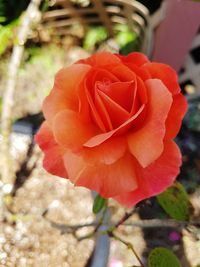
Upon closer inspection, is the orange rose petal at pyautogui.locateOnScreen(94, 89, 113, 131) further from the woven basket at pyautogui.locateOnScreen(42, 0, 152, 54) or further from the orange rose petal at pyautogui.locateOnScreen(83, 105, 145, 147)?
the woven basket at pyautogui.locateOnScreen(42, 0, 152, 54)

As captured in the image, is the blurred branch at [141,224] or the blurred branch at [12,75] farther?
the blurred branch at [12,75]

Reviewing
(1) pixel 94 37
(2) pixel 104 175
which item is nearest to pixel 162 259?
(2) pixel 104 175

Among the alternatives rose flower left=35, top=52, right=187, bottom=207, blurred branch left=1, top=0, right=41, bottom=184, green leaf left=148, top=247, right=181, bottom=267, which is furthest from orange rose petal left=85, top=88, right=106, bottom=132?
blurred branch left=1, top=0, right=41, bottom=184

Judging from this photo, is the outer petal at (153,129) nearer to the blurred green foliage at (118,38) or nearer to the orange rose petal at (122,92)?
the orange rose petal at (122,92)

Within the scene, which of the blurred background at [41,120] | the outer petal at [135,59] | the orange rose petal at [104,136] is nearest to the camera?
the orange rose petal at [104,136]

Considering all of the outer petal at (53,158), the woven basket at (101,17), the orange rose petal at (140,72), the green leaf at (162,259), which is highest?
the orange rose petal at (140,72)

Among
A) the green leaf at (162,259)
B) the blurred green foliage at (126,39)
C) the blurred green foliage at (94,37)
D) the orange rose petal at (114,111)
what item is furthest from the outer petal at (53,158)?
the blurred green foliage at (94,37)

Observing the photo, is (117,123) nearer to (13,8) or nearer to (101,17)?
(101,17)

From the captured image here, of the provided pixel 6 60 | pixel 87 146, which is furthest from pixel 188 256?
pixel 6 60

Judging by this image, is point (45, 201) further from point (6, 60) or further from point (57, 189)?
point (6, 60)
